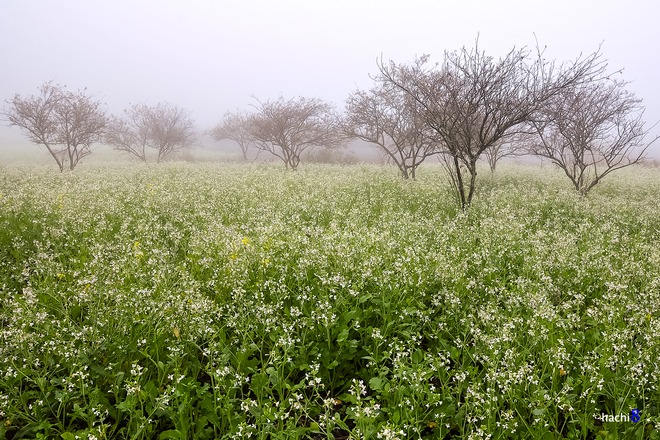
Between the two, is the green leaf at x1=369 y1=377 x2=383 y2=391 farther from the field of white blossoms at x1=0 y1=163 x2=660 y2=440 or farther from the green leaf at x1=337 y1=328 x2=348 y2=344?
the green leaf at x1=337 y1=328 x2=348 y2=344

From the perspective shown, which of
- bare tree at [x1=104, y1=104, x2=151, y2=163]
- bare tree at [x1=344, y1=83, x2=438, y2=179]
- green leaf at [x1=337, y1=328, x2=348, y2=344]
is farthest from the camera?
bare tree at [x1=104, y1=104, x2=151, y2=163]

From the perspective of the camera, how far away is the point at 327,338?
3.77 m

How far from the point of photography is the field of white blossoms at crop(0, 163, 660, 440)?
2.90 metres

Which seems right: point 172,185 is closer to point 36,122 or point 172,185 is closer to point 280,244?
point 280,244

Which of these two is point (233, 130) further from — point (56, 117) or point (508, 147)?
point (508, 147)

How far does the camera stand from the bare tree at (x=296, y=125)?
89.7 ft

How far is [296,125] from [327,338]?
26151 millimetres

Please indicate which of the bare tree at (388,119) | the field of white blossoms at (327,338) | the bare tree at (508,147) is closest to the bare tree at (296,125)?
the bare tree at (388,119)

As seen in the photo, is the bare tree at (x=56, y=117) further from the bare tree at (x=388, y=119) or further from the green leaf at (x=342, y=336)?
the green leaf at (x=342, y=336)

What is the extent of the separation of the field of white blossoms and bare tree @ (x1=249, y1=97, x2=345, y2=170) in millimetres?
20900

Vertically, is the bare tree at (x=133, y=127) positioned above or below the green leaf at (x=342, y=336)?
above

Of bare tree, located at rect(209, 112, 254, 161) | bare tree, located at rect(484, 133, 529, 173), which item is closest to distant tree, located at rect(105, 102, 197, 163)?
bare tree, located at rect(209, 112, 254, 161)

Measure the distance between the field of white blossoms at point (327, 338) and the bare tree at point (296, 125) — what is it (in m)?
20.9

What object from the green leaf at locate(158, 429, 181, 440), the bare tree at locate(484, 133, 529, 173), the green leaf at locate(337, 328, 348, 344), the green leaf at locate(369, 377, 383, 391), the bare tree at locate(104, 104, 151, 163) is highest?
the bare tree at locate(104, 104, 151, 163)
